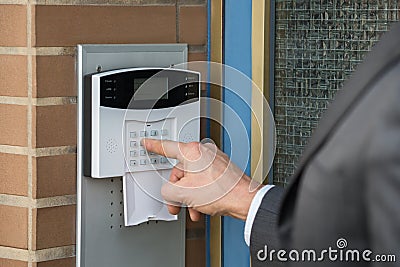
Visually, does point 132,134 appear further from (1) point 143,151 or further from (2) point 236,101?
(2) point 236,101

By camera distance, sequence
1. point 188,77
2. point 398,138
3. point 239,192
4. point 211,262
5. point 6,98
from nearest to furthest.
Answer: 1. point 398,138
2. point 239,192
3. point 6,98
4. point 188,77
5. point 211,262

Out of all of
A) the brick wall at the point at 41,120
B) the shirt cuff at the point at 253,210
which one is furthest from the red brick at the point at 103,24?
the shirt cuff at the point at 253,210

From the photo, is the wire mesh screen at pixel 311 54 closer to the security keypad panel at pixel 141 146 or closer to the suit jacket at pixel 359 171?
the security keypad panel at pixel 141 146

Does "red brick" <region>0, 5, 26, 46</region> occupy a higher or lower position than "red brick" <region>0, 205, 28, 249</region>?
higher

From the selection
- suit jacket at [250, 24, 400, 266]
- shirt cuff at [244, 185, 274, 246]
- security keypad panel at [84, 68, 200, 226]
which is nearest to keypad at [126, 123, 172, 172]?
security keypad panel at [84, 68, 200, 226]

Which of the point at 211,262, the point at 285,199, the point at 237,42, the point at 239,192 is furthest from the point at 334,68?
the point at 285,199

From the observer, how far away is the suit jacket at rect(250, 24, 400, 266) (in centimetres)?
51

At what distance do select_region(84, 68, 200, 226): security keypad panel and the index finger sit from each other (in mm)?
18

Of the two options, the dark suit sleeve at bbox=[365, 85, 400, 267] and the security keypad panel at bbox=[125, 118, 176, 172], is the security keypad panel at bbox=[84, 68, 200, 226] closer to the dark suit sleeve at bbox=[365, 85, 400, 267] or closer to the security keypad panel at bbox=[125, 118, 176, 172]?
the security keypad panel at bbox=[125, 118, 176, 172]

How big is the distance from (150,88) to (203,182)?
10.8 inches

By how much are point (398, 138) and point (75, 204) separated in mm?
1286

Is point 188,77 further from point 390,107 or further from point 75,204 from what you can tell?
point 390,107

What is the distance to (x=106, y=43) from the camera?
174cm

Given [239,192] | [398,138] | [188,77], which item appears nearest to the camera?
[398,138]
